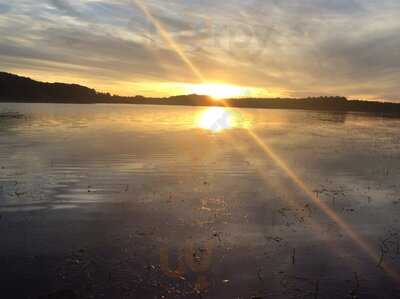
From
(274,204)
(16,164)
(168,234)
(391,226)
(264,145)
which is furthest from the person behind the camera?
(264,145)

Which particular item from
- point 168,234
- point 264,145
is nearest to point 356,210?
point 168,234

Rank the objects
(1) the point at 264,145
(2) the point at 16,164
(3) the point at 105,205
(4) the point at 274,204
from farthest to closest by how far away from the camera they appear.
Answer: (1) the point at 264,145
(2) the point at 16,164
(4) the point at 274,204
(3) the point at 105,205

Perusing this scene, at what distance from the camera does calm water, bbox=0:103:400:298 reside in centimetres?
1005

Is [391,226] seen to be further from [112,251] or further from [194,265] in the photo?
[112,251]

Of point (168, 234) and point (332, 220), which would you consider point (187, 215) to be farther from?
point (332, 220)

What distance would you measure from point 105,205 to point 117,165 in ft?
32.6

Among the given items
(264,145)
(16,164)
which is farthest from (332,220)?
(264,145)

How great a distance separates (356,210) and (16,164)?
2248 cm

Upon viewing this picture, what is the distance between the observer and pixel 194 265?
1102 centimetres

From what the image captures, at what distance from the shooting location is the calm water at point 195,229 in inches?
Answer: 396

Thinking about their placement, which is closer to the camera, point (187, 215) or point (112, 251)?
point (112, 251)

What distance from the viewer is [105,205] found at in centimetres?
1684

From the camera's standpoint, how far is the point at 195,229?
46.2 feet

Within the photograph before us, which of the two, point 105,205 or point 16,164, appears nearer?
point 105,205
